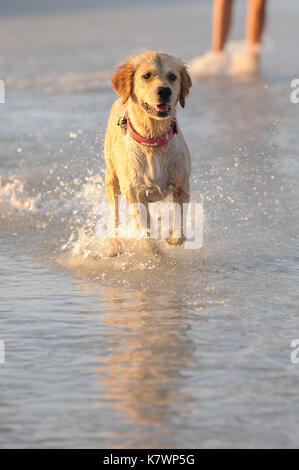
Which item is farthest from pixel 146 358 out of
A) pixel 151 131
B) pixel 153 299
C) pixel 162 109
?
pixel 151 131

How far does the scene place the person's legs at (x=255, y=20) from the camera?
13.3 meters

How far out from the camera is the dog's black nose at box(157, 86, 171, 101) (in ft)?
18.2

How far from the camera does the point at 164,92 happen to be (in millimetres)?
5551

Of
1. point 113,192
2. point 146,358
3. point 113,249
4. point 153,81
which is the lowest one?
point 146,358

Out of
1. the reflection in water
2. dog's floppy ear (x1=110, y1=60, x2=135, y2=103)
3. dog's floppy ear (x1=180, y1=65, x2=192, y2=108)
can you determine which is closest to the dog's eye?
dog's floppy ear (x1=180, y1=65, x2=192, y2=108)

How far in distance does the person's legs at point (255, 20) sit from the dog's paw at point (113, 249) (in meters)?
7.84

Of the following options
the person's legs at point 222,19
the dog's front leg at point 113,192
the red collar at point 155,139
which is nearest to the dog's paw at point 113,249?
the dog's front leg at point 113,192

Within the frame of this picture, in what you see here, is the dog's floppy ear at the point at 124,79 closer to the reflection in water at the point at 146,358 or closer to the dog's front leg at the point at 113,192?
the dog's front leg at the point at 113,192

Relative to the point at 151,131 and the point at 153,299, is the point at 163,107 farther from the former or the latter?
the point at 153,299

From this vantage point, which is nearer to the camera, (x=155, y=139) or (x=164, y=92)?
(x=164, y=92)

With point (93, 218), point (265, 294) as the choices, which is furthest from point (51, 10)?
point (265, 294)

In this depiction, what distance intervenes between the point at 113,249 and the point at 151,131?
2.94ft

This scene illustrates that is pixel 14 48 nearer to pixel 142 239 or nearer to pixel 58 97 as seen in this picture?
pixel 58 97
